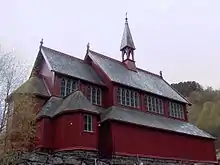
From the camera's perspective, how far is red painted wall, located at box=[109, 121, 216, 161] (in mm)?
29094

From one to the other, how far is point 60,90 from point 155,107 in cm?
1188

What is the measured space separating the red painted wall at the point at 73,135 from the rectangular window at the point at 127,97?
7087mm

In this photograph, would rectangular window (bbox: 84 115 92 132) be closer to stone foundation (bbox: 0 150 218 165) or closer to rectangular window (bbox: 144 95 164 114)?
stone foundation (bbox: 0 150 218 165)

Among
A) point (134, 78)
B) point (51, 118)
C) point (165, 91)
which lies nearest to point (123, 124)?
point (51, 118)

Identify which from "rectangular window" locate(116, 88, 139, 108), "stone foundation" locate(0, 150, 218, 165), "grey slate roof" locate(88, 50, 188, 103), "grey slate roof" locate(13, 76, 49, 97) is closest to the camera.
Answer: "stone foundation" locate(0, 150, 218, 165)

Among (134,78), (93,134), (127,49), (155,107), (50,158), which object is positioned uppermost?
(127,49)

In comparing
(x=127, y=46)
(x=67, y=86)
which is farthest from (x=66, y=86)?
(x=127, y=46)

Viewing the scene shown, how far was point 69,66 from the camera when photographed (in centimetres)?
3291

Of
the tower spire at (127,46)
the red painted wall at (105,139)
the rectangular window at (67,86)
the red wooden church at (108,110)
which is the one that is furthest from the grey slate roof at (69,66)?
the tower spire at (127,46)

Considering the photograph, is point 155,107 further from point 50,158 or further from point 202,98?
point 202,98

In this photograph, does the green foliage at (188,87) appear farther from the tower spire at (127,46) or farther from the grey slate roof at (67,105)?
the grey slate roof at (67,105)

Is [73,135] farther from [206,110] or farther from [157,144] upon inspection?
[206,110]

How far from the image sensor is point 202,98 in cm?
8538

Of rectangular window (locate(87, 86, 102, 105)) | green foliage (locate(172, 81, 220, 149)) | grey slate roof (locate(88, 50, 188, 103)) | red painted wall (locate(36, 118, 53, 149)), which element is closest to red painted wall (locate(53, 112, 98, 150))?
red painted wall (locate(36, 118, 53, 149))
